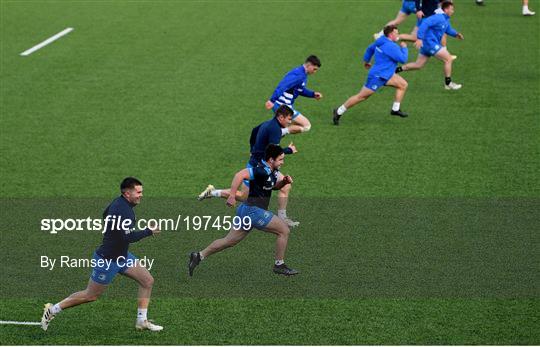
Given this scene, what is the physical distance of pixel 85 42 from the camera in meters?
28.8

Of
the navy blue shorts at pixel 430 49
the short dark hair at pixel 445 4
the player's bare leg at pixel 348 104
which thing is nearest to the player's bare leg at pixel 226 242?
the player's bare leg at pixel 348 104

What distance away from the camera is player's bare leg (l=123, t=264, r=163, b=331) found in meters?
12.5

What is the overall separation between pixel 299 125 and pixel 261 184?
620cm

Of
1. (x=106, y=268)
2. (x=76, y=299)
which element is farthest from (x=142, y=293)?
(x=76, y=299)

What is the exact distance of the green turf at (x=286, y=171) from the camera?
13.2m

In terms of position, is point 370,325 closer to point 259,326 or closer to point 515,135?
point 259,326

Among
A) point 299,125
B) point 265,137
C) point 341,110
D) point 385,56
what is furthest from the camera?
point 341,110

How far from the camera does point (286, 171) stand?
62.3 ft

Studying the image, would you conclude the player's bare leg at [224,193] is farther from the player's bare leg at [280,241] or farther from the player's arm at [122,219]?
the player's arm at [122,219]

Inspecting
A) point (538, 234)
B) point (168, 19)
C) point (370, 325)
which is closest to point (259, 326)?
point (370, 325)

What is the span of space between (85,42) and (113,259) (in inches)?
683

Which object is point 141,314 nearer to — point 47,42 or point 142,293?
point 142,293

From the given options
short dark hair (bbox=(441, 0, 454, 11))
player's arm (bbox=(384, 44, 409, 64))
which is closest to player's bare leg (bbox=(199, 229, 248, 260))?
player's arm (bbox=(384, 44, 409, 64))

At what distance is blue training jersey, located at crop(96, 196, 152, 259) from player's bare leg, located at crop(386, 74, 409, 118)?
10523 millimetres
